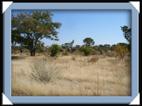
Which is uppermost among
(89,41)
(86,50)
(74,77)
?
(89,41)

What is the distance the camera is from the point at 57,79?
21812 millimetres

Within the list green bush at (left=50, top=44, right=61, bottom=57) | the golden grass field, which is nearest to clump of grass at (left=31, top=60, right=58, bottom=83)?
the golden grass field

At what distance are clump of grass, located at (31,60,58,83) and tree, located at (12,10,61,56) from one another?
0.48 ft

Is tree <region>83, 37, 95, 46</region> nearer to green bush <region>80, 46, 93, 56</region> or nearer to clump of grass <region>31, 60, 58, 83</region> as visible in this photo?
green bush <region>80, 46, 93, 56</region>

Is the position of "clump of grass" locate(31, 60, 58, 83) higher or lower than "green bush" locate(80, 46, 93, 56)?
lower

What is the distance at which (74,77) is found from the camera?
71.6 feet

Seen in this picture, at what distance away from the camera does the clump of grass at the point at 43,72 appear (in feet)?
71.6

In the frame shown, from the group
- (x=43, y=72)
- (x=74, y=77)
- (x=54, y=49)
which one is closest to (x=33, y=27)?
(x=54, y=49)

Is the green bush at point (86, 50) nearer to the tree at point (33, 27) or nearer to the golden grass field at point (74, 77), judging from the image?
the golden grass field at point (74, 77)

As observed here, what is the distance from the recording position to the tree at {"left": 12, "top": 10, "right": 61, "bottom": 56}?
21797 mm

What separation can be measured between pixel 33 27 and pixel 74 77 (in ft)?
2.42

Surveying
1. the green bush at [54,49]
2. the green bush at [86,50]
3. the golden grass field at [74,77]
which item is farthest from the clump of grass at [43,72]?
the green bush at [86,50]

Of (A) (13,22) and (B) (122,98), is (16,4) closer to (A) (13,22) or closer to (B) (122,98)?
(A) (13,22)

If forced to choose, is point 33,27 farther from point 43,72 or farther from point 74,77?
point 74,77
